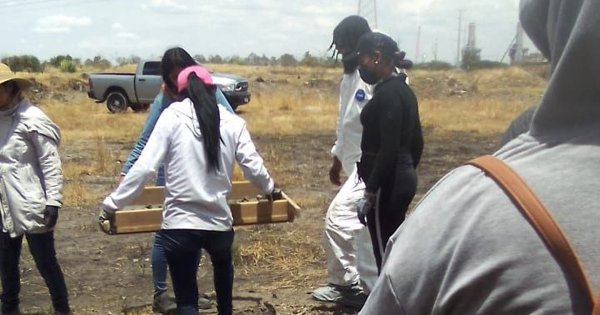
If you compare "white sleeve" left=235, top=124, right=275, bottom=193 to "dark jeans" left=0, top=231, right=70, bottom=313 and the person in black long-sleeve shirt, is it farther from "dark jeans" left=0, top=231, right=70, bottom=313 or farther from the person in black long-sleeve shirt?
"dark jeans" left=0, top=231, right=70, bottom=313

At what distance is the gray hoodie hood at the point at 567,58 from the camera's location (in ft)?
3.56

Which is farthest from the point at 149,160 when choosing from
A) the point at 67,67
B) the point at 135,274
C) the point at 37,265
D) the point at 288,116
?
the point at 67,67

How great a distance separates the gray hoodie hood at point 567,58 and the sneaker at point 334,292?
4571 millimetres

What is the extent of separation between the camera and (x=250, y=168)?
4453mm

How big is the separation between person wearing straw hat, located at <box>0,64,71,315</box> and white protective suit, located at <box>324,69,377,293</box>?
5.76ft

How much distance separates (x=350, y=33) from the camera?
5344 millimetres

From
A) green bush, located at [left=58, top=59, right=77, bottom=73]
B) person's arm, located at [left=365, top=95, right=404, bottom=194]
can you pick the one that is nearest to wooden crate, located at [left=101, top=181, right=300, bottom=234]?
person's arm, located at [left=365, top=95, right=404, bottom=194]

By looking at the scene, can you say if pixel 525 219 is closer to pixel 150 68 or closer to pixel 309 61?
pixel 150 68

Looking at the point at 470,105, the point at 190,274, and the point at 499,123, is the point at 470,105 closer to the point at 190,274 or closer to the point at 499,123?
the point at 499,123

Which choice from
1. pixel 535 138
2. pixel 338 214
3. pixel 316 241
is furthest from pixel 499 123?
pixel 535 138

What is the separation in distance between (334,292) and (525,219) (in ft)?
15.5

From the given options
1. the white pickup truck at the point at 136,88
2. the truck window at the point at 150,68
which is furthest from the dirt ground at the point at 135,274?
the truck window at the point at 150,68

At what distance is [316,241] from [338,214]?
2.31 meters

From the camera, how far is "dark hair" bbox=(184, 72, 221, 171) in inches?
164
